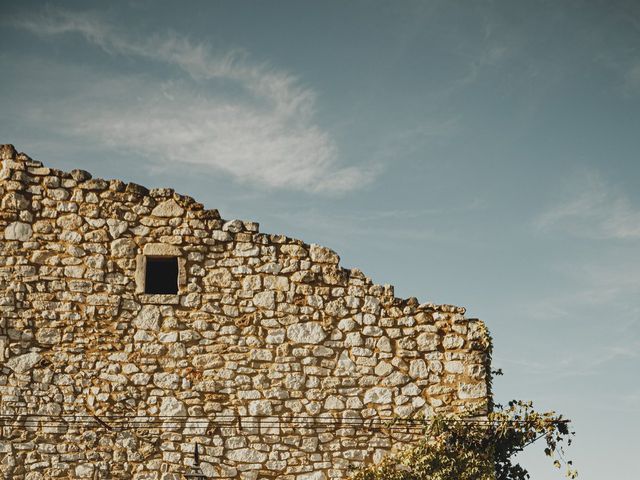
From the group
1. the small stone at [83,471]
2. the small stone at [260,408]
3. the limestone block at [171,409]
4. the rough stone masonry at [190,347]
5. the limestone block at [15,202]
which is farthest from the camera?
the limestone block at [15,202]

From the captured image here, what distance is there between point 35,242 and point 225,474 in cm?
374

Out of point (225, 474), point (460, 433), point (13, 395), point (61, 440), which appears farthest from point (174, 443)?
A: point (460, 433)

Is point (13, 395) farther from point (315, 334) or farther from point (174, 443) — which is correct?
point (315, 334)

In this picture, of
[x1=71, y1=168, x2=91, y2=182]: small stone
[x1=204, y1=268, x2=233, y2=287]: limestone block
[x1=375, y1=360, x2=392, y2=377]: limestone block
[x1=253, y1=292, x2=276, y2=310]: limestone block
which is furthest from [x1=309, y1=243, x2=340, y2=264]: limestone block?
[x1=71, y1=168, x2=91, y2=182]: small stone

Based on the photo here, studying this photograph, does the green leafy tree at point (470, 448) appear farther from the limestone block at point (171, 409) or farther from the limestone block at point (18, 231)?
the limestone block at point (18, 231)

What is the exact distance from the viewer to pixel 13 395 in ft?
31.6

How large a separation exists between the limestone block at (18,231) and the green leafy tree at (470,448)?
5.07m

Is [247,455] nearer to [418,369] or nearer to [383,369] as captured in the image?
[383,369]

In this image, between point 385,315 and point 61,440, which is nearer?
point 61,440

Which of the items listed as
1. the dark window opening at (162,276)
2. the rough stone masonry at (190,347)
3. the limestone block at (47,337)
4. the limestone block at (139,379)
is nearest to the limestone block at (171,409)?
the rough stone masonry at (190,347)

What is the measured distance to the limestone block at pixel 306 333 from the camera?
10.2 meters

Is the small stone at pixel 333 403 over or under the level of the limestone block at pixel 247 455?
over

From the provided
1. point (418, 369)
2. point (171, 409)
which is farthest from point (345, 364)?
point (171, 409)

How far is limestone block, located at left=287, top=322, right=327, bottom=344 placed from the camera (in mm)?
10211
